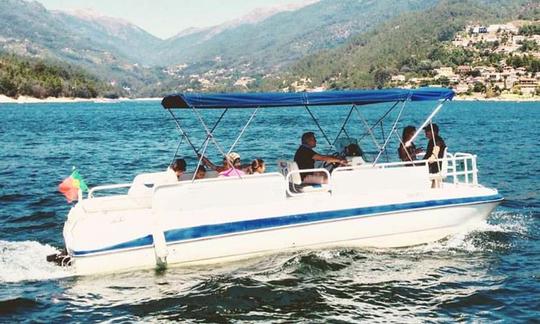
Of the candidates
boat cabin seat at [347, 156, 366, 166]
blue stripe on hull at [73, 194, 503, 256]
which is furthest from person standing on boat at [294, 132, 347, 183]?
blue stripe on hull at [73, 194, 503, 256]

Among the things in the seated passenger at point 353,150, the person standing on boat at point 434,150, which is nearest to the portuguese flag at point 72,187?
the seated passenger at point 353,150

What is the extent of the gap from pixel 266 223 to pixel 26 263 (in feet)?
15.1

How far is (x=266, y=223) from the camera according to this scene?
35.1 feet

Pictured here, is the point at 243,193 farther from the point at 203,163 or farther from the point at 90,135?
the point at 90,135

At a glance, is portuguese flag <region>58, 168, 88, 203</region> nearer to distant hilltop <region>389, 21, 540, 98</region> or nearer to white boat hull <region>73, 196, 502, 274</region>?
white boat hull <region>73, 196, 502, 274</region>

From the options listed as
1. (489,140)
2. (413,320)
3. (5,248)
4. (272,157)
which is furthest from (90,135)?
(413,320)

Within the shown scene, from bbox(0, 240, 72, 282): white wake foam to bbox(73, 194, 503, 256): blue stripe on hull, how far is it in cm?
117

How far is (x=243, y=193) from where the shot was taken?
10734mm

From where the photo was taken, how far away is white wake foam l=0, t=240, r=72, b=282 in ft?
34.5

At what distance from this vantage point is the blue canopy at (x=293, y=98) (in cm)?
1067

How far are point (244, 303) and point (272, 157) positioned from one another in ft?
63.2

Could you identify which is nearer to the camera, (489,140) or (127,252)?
(127,252)

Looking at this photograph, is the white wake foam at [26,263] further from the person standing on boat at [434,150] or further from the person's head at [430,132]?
the person's head at [430,132]

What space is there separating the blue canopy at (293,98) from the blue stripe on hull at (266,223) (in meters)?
2.11
